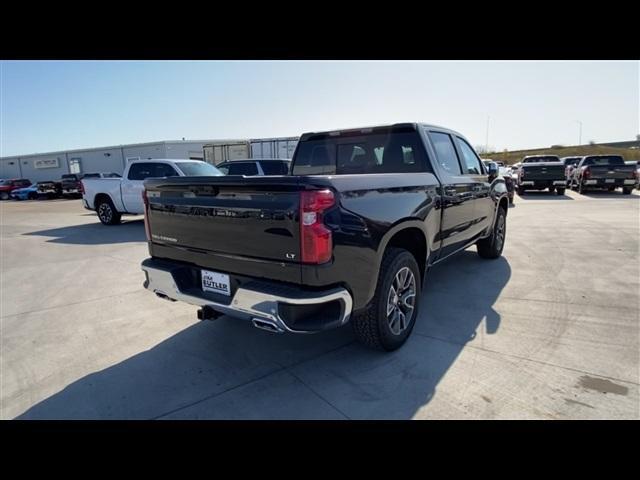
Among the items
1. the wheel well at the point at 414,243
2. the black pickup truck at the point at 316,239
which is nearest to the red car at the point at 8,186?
the black pickup truck at the point at 316,239

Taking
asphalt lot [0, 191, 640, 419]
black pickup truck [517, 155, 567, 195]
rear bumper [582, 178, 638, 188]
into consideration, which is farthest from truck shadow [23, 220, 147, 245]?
A: rear bumper [582, 178, 638, 188]

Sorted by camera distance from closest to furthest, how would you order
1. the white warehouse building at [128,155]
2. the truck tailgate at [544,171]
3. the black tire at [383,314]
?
the black tire at [383,314] → the truck tailgate at [544,171] → the white warehouse building at [128,155]

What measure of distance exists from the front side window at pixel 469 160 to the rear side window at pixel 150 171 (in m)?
7.47

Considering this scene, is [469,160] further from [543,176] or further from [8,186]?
[8,186]

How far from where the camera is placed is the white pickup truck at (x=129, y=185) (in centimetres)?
1016

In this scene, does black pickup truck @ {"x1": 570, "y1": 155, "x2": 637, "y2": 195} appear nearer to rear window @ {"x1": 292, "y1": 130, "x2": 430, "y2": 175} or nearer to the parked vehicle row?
the parked vehicle row

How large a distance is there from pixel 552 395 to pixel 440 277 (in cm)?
285

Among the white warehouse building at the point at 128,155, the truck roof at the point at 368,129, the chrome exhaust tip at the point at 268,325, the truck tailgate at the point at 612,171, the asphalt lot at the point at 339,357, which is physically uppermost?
the white warehouse building at the point at 128,155

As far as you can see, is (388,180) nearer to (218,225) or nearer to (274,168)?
(218,225)

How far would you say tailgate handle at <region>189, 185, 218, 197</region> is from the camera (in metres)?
2.77

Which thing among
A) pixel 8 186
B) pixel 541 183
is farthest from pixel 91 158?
pixel 541 183

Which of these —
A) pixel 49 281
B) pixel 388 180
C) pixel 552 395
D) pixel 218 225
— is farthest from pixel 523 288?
pixel 49 281

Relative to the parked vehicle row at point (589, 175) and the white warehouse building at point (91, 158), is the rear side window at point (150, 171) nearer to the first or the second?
the parked vehicle row at point (589, 175)
